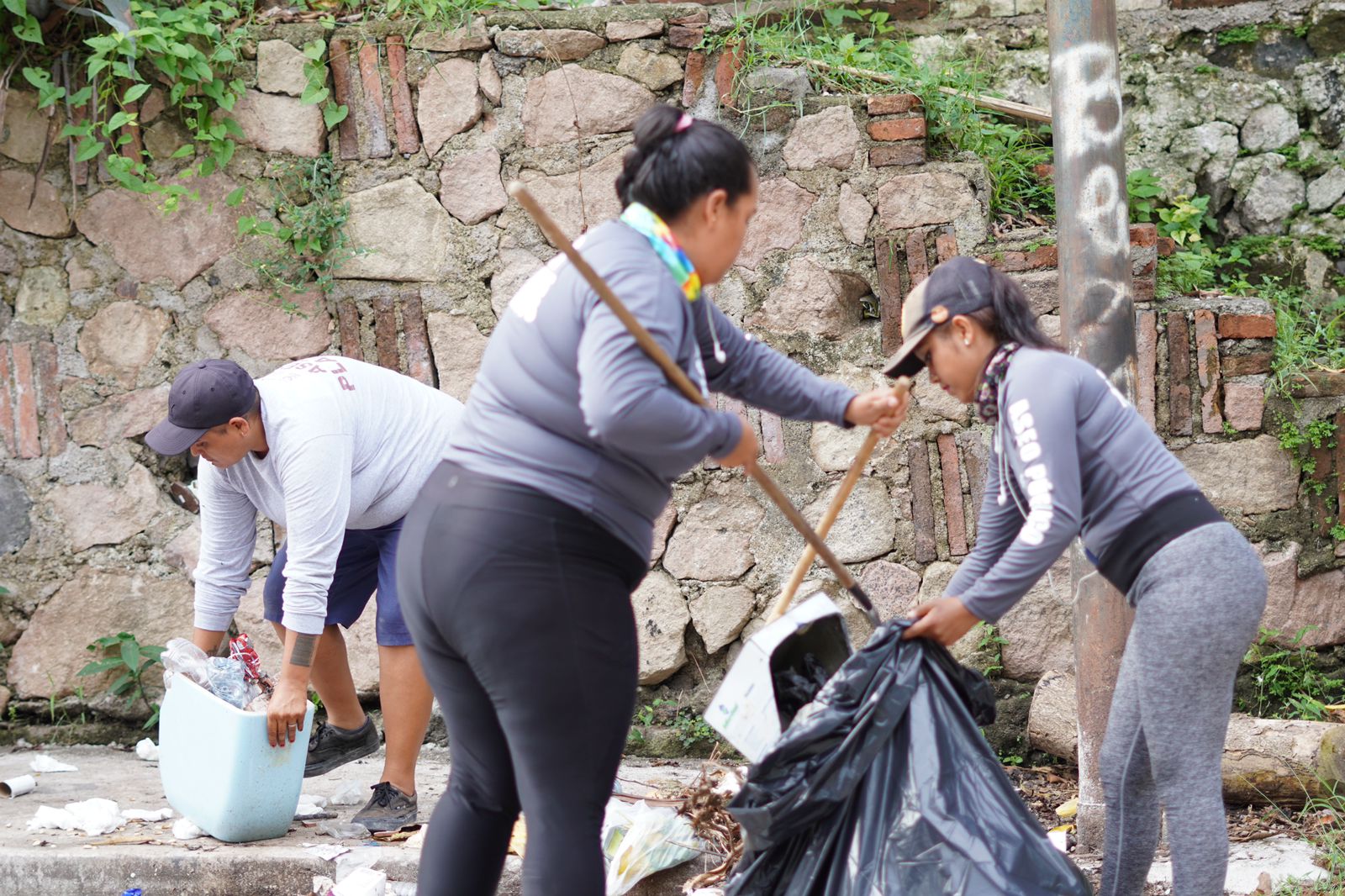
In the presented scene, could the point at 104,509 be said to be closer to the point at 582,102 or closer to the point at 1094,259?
the point at 582,102

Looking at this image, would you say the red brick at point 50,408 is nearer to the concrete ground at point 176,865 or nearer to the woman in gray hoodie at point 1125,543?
the concrete ground at point 176,865

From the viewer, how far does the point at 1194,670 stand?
215cm

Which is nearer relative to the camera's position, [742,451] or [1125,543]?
[742,451]

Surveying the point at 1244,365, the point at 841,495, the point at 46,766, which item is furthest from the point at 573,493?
the point at 46,766

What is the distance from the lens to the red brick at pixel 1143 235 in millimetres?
3594

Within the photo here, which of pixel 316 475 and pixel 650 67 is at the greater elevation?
pixel 650 67

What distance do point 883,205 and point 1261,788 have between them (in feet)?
6.22

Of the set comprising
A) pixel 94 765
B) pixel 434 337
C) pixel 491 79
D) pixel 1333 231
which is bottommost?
pixel 94 765

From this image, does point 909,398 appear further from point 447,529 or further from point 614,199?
point 447,529

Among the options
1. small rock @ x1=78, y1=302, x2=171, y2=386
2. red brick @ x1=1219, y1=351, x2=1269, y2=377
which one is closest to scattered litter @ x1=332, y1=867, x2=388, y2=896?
small rock @ x1=78, y1=302, x2=171, y2=386

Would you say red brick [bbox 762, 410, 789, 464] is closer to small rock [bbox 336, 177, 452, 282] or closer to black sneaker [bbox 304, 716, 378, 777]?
small rock [bbox 336, 177, 452, 282]

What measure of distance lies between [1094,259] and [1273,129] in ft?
6.19

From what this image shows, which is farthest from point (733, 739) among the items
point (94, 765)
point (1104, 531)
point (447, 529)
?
point (94, 765)

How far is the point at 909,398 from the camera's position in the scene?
3709 mm
